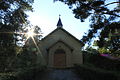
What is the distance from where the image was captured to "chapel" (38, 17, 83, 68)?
21312mm

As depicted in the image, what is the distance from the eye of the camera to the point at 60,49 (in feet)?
71.6

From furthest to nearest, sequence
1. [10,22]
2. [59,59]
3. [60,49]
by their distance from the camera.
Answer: [60,49], [59,59], [10,22]

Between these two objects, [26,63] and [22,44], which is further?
[26,63]

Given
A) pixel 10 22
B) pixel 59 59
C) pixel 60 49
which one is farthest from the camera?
pixel 60 49

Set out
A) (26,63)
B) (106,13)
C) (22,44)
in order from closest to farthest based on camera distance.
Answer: (106,13), (22,44), (26,63)

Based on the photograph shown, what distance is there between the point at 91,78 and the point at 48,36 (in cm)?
1482

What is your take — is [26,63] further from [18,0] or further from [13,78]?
[13,78]

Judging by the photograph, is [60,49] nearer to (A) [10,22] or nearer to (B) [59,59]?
(B) [59,59]

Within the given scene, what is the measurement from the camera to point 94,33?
13.9 metres

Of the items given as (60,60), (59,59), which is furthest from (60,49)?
(60,60)

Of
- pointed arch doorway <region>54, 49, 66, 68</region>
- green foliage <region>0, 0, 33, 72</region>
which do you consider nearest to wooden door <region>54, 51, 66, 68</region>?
pointed arch doorway <region>54, 49, 66, 68</region>

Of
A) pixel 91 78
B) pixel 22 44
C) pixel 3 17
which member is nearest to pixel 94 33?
pixel 91 78

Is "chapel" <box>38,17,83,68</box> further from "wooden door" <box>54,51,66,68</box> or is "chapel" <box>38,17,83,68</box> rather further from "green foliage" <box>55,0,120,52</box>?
"green foliage" <box>55,0,120,52</box>

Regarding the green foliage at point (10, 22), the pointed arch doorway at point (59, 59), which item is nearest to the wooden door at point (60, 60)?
the pointed arch doorway at point (59, 59)
